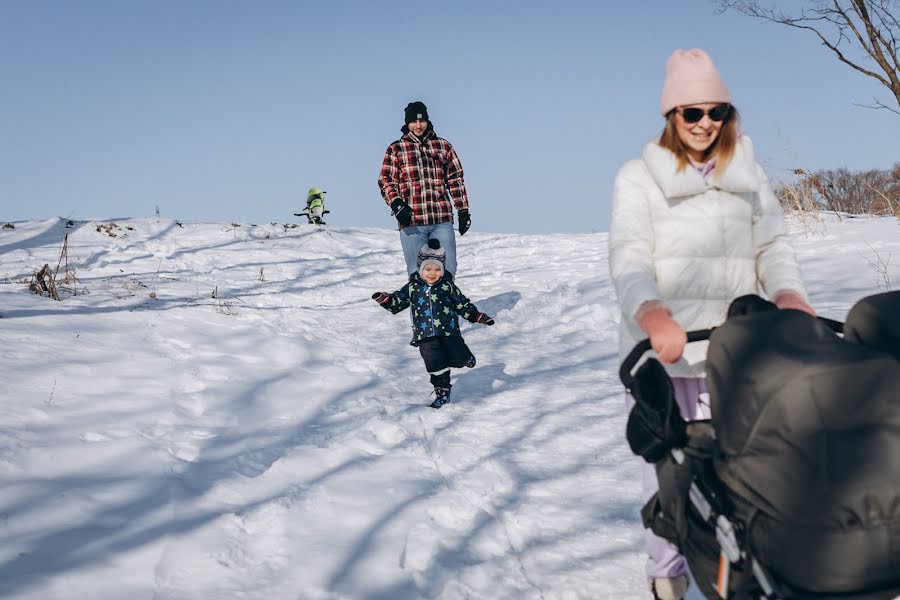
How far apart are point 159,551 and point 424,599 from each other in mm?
1121

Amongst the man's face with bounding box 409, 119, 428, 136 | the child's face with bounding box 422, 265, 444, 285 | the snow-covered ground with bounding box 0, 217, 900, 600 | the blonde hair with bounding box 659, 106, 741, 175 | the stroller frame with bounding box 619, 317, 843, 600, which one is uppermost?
the man's face with bounding box 409, 119, 428, 136

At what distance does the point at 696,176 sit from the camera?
90.5 inches

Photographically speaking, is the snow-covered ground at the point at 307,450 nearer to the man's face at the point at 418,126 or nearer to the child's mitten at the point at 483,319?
the child's mitten at the point at 483,319

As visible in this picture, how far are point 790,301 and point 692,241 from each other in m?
0.36

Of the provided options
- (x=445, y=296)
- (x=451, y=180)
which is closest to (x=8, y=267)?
(x=451, y=180)

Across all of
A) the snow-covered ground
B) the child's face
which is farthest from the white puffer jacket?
the child's face

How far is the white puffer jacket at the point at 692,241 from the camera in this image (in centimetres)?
231

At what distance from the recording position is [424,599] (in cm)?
266

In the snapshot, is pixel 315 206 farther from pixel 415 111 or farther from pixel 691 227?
pixel 691 227

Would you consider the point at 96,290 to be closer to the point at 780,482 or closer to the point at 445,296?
the point at 445,296

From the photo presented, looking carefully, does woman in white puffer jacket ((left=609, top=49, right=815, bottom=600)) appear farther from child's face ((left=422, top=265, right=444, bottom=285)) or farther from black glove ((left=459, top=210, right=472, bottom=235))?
black glove ((left=459, top=210, right=472, bottom=235))

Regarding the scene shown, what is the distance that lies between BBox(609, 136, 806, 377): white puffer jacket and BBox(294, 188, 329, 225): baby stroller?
70.5 ft

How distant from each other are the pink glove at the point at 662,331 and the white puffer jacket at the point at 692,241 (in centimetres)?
31

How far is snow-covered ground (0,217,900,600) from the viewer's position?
9.18ft
